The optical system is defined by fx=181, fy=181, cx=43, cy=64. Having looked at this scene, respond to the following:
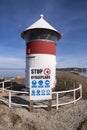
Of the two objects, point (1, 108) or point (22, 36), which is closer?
point (1, 108)

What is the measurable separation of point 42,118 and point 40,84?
63.9 inches

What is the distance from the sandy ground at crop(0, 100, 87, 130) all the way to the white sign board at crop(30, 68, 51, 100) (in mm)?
703

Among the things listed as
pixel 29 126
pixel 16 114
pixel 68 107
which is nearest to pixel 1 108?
pixel 16 114

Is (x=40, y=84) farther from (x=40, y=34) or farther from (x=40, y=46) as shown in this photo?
(x=40, y=34)

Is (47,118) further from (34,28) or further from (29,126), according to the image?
(34,28)

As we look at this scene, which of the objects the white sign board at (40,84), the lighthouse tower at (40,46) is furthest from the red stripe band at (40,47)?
the white sign board at (40,84)

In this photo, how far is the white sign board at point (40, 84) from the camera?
855cm

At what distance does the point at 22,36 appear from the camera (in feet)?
40.6

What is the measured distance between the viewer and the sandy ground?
283 inches

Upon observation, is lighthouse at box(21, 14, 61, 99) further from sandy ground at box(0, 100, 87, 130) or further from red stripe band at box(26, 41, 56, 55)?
sandy ground at box(0, 100, 87, 130)

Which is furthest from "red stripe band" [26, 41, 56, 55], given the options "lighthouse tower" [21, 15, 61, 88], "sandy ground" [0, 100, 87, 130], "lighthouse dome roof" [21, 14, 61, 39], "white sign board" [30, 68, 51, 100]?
"sandy ground" [0, 100, 87, 130]

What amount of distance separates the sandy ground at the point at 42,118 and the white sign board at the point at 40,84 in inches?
27.7

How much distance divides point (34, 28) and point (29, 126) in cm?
600

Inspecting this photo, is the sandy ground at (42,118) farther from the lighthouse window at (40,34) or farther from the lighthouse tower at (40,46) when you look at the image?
the lighthouse window at (40,34)
